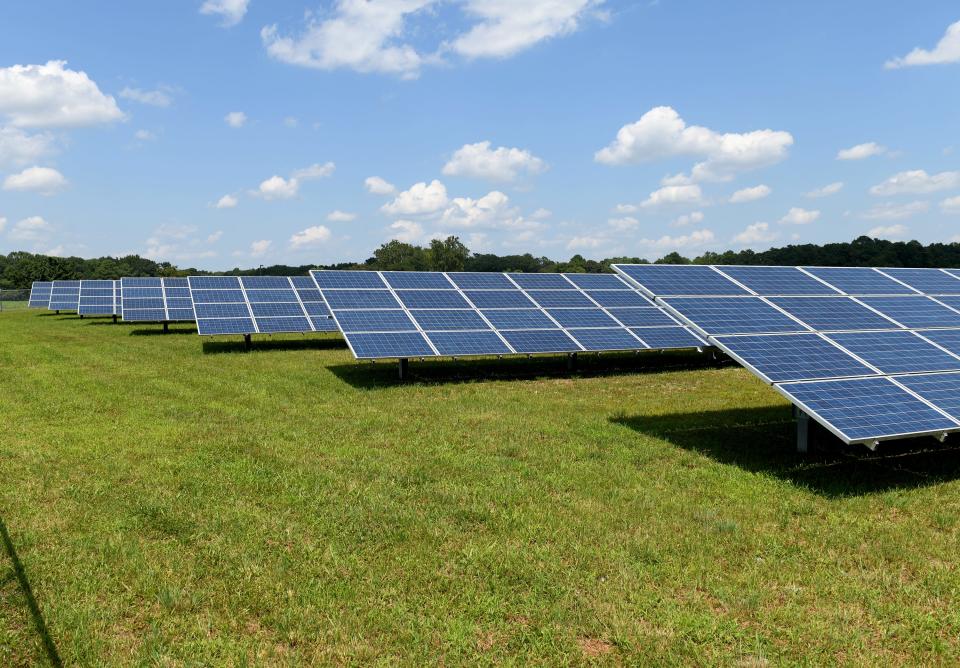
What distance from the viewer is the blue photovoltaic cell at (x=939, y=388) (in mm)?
10945

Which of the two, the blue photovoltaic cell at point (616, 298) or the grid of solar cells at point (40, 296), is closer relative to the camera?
the blue photovoltaic cell at point (616, 298)

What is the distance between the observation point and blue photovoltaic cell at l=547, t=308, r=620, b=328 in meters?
23.4

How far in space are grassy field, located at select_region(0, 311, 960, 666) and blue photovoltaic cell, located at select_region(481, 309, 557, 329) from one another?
6990 millimetres

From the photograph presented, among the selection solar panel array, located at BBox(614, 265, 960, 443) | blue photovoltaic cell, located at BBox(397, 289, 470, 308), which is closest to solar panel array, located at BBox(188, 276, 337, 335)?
blue photovoltaic cell, located at BBox(397, 289, 470, 308)

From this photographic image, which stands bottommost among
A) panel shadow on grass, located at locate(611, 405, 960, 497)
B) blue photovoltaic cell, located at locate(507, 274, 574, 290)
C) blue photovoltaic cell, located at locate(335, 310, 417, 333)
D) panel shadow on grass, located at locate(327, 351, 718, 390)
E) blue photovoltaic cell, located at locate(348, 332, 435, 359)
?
panel shadow on grass, located at locate(611, 405, 960, 497)

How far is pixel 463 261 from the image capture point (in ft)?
489

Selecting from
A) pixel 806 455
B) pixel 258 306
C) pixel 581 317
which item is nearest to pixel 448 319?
pixel 581 317

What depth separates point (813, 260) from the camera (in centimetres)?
10994

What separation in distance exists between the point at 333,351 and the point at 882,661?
23.7 meters

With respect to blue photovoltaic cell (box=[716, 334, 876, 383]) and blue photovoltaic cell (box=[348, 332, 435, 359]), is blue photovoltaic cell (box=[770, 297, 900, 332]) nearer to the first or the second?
blue photovoltaic cell (box=[716, 334, 876, 383])

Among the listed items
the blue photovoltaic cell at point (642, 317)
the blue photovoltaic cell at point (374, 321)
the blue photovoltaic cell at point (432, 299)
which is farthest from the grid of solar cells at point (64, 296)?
the blue photovoltaic cell at point (642, 317)

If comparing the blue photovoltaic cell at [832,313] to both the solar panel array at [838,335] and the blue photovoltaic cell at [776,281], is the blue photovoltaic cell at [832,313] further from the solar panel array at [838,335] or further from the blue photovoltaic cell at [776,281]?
the blue photovoltaic cell at [776,281]

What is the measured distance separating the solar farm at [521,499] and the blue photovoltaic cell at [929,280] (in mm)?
223

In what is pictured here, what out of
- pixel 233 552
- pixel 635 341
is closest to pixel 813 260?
pixel 635 341
